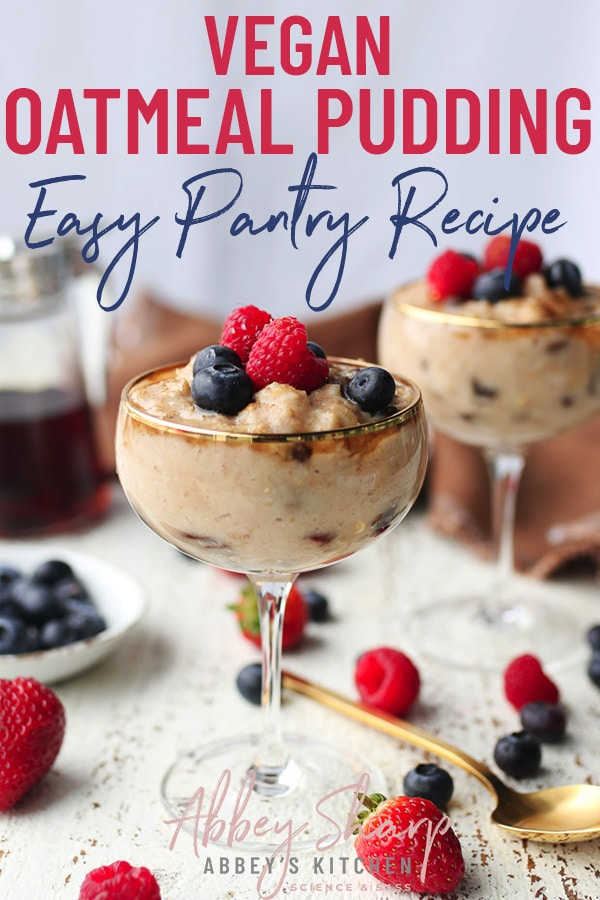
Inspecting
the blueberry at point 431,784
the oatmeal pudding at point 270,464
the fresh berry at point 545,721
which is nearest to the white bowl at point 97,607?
the oatmeal pudding at point 270,464

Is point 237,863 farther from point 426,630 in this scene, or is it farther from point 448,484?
point 448,484

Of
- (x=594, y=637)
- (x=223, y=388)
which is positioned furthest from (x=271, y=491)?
(x=594, y=637)

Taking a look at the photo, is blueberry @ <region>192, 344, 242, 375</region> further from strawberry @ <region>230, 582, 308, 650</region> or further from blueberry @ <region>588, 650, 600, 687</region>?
blueberry @ <region>588, 650, 600, 687</region>

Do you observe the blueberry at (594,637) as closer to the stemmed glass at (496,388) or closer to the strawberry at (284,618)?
the stemmed glass at (496,388)

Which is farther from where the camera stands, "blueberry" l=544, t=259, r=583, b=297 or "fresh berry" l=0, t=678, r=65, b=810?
"blueberry" l=544, t=259, r=583, b=297

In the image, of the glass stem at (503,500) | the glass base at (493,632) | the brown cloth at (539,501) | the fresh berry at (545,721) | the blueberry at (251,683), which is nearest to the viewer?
→ the fresh berry at (545,721)

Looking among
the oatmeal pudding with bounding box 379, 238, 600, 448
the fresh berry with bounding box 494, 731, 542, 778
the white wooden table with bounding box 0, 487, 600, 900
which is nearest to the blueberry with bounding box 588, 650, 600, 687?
the white wooden table with bounding box 0, 487, 600, 900
